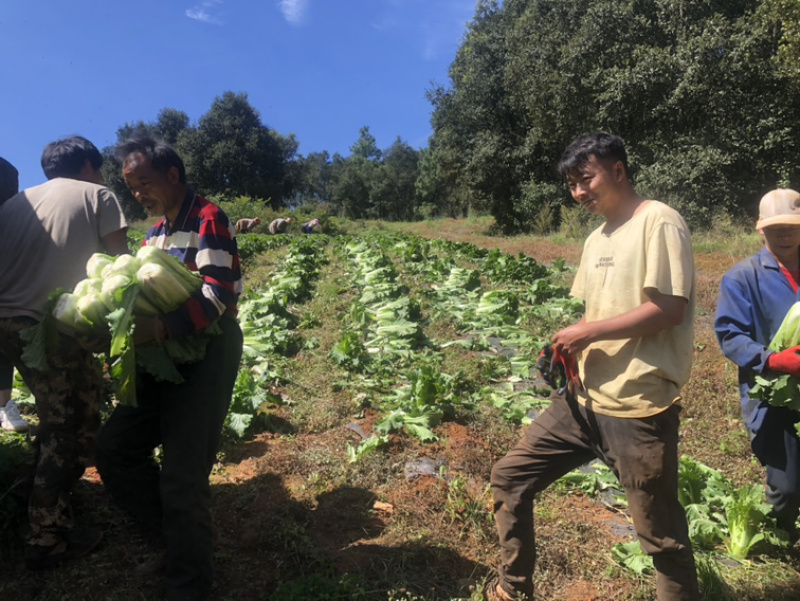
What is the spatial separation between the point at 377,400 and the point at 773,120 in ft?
56.6

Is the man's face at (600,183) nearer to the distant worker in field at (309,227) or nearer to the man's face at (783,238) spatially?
the man's face at (783,238)

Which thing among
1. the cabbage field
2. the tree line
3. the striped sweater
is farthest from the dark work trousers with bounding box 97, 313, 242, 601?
the tree line

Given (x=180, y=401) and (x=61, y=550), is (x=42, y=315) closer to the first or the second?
(x=180, y=401)

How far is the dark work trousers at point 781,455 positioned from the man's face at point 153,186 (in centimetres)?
312

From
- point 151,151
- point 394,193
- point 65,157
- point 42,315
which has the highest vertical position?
point 394,193

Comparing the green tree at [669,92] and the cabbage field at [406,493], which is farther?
the green tree at [669,92]

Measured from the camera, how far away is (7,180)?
3.10 metres

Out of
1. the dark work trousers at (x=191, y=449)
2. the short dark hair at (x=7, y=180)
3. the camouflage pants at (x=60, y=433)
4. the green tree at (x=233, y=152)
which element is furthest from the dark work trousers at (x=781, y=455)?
the green tree at (x=233, y=152)

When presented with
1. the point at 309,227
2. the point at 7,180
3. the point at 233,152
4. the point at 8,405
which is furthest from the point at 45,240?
the point at 233,152

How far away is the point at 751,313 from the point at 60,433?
354 cm

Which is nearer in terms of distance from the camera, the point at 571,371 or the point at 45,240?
the point at 571,371

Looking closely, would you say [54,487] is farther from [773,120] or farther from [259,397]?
[773,120]

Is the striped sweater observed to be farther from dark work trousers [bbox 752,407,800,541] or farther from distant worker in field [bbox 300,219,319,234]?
distant worker in field [bbox 300,219,319,234]

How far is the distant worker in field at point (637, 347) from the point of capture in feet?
6.70
